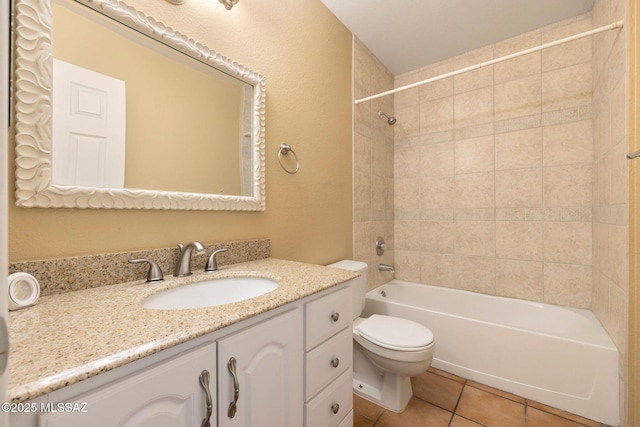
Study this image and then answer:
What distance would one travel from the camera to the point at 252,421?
0.69 m

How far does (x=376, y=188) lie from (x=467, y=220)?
84cm

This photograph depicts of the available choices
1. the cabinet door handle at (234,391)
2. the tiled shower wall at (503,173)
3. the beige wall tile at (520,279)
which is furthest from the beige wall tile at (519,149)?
the cabinet door handle at (234,391)

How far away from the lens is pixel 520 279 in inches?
83.0

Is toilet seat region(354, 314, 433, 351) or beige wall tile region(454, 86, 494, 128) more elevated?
beige wall tile region(454, 86, 494, 128)

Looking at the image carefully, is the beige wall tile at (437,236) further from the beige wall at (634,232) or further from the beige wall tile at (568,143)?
the beige wall at (634,232)

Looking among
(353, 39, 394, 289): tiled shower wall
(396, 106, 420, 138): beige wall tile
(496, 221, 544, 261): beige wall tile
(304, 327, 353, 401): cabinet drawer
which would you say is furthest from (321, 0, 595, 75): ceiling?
(304, 327, 353, 401): cabinet drawer

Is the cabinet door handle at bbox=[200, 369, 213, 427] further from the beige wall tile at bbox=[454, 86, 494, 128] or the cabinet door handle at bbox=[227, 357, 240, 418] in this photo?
the beige wall tile at bbox=[454, 86, 494, 128]

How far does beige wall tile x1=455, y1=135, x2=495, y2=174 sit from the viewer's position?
7.32 ft

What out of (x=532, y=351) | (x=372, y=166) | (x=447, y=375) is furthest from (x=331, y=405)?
(x=372, y=166)

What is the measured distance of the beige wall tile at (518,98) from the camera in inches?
81.0

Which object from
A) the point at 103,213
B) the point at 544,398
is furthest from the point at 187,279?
the point at 544,398

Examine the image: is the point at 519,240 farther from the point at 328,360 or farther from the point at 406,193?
the point at 328,360

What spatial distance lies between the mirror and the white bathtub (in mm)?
1552

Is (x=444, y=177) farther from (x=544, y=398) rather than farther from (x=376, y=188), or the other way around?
(x=544, y=398)
